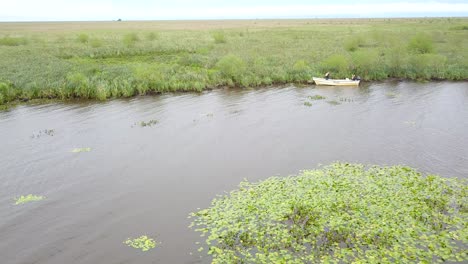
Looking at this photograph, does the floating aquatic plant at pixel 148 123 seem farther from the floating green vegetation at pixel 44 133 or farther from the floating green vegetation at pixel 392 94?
the floating green vegetation at pixel 392 94

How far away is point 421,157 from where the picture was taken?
61.7 ft

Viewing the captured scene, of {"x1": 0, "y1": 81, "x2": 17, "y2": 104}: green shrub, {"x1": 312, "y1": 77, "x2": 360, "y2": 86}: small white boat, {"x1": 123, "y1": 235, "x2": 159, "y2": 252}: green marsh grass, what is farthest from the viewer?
{"x1": 312, "y1": 77, "x2": 360, "y2": 86}: small white boat

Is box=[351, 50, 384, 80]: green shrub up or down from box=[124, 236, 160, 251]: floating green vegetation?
up

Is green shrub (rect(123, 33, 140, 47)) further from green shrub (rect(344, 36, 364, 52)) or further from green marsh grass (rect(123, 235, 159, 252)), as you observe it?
green marsh grass (rect(123, 235, 159, 252))

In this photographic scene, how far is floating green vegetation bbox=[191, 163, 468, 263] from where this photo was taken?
434 inches

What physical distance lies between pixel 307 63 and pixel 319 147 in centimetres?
2372

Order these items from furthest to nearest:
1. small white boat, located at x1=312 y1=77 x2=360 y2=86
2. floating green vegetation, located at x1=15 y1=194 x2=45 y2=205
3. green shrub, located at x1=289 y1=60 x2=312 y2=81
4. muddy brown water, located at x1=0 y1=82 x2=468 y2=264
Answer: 1. green shrub, located at x1=289 y1=60 x2=312 y2=81
2. small white boat, located at x1=312 y1=77 x2=360 y2=86
3. floating green vegetation, located at x1=15 y1=194 x2=45 y2=205
4. muddy brown water, located at x1=0 y1=82 x2=468 y2=264

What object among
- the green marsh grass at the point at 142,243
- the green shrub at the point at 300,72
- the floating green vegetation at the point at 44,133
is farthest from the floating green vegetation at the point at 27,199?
the green shrub at the point at 300,72

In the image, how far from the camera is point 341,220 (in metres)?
12.6

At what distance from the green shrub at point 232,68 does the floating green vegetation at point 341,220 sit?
70.7 ft

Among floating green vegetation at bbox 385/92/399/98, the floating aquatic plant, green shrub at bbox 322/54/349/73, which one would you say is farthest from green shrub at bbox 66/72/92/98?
floating green vegetation at bbox 385/92/399/98

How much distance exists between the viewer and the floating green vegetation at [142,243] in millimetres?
11885

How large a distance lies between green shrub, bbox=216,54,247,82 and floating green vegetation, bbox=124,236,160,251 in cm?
2587

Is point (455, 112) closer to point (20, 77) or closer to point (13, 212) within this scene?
point (13, 212)
